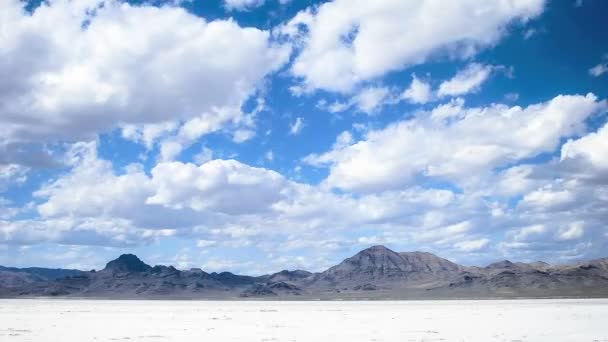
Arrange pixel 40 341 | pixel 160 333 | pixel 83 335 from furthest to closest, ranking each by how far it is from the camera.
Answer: pixel 160 333 → pixel 83 335 → pixel 40 341

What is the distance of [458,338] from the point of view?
30328 millimetres

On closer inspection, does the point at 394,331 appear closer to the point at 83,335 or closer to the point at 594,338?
the point at 594,338

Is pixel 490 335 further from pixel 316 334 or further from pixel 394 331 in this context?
pixel 316 334

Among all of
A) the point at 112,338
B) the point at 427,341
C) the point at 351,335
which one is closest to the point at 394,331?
the point at 351,335

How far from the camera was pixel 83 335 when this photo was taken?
32.6 m

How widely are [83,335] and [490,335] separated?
77.5 feet

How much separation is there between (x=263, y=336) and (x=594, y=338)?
18.5 m

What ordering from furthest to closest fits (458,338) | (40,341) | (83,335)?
(83,335), (458,338), (40,341)

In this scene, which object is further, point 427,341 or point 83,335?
point 83,335

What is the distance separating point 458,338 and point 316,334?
853 cm

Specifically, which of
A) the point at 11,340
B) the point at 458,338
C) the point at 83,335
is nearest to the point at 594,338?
the point at 458,338

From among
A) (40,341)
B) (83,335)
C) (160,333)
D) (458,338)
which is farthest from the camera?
(160,333)

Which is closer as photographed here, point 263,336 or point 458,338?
point 458,338

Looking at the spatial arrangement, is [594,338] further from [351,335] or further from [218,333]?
[218,333]
